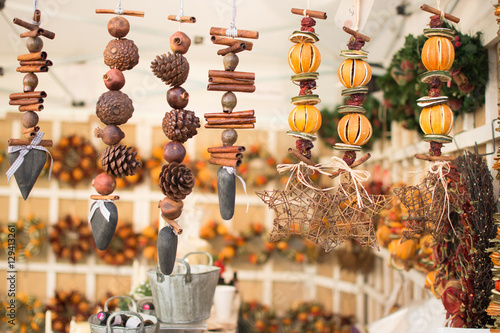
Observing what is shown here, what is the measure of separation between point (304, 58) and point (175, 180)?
39cm

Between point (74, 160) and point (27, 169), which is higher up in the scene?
point (74, 160)

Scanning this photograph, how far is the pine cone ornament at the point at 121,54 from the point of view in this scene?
0.99 meters

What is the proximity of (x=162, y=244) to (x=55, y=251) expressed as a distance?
2.49 m

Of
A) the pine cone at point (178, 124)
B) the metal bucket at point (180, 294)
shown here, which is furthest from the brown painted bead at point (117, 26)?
the metal bucket at point (180, 294)

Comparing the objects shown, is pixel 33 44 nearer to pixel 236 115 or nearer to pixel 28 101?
pixel 28 101

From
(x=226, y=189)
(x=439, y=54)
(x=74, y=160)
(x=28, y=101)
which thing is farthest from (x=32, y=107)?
(x=74, y=160)

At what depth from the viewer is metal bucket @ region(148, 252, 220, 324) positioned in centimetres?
133

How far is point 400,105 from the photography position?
1.78m

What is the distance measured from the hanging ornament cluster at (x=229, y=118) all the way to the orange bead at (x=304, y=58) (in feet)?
0.34

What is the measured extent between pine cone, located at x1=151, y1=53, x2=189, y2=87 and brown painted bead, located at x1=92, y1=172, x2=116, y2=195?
24 cm

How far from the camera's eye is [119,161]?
3.13 ft

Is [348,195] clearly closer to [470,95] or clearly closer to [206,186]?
[470,95]

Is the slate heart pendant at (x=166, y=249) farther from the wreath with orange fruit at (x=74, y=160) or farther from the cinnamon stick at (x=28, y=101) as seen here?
the wreath with orange fruit at (x=74, y=160)

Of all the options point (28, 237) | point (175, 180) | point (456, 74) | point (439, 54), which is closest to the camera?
point (175, 180)
